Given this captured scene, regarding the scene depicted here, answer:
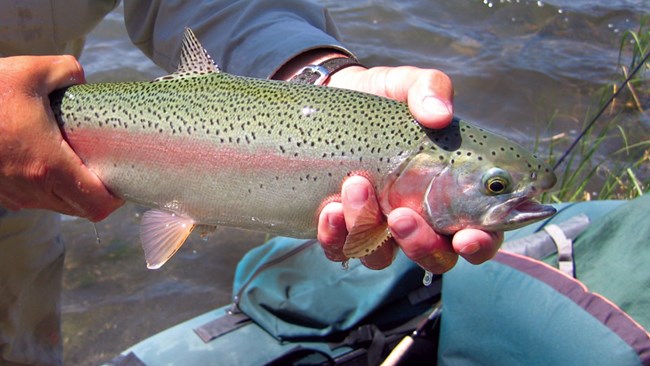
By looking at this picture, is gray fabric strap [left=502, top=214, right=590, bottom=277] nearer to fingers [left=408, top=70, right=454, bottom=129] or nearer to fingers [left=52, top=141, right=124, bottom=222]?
fingers [left=408, top=70, right=454, bottom=129]

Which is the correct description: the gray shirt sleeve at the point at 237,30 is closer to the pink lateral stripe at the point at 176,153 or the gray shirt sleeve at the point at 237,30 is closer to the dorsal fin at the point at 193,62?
the dorsal fin at the point at 193,62

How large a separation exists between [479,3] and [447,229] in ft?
30.2

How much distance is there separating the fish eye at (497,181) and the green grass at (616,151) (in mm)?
3138

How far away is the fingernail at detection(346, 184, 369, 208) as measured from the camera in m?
2.26

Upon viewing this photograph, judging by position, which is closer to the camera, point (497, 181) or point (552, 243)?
point (497, 181)

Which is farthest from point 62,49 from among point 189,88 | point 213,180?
point 213,180

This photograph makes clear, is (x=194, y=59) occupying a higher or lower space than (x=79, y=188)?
higher

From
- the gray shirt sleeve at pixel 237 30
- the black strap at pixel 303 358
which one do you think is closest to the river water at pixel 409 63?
the black strap at pixel 303 358

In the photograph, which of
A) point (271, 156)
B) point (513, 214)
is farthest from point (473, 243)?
point (271, 156)

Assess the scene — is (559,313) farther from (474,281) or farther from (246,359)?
(246,359)

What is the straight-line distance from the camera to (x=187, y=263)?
5625 millimetres

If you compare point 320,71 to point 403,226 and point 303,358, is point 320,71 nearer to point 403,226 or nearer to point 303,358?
point 403,226

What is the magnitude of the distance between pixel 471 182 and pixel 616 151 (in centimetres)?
470

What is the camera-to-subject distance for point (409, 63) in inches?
356
